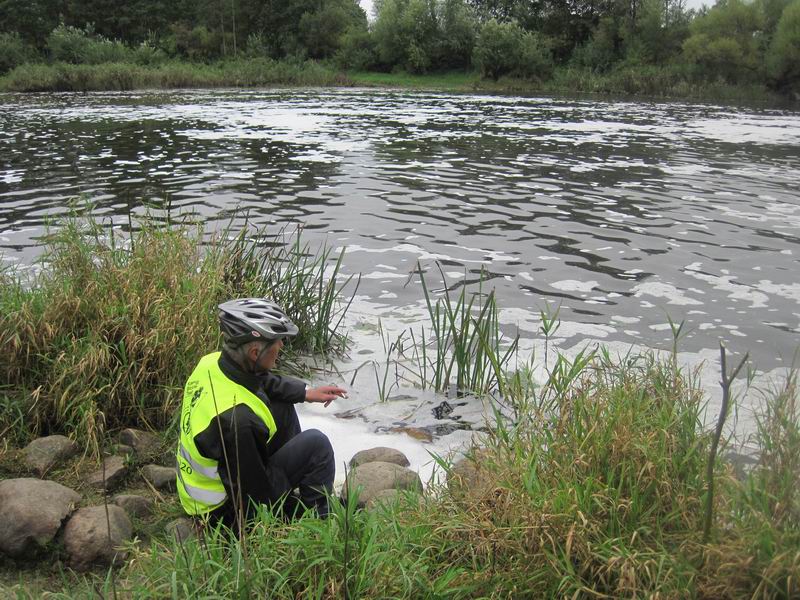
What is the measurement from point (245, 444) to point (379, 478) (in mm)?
1074

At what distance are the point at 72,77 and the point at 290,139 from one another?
97.9ft

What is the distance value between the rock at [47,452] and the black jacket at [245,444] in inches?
55.4

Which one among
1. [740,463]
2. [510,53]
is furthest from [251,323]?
[510,53]

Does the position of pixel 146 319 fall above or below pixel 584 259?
above

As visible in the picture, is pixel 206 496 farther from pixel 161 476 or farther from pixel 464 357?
pixel 464 357

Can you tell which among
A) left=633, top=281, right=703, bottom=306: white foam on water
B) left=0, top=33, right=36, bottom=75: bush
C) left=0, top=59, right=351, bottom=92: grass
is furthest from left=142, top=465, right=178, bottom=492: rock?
left=0, top=33, right=36, bottom=75: bush

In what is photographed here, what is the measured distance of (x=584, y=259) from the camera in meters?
10.1

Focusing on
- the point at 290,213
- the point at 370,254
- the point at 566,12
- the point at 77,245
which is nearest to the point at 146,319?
the point at 77,245

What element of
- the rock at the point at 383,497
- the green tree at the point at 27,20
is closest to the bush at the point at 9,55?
the green tree at the point at 27,20

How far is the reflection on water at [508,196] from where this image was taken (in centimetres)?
853

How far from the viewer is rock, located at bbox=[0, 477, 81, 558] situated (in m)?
3.59

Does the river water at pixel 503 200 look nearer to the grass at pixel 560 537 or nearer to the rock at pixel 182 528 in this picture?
the rock at pixel 182 528

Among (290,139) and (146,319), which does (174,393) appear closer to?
(146,319)

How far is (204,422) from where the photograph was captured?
3432mm
